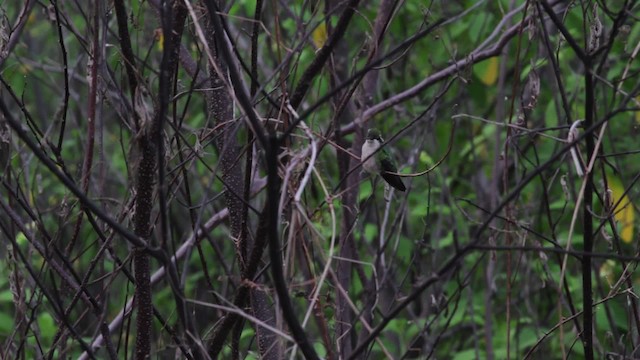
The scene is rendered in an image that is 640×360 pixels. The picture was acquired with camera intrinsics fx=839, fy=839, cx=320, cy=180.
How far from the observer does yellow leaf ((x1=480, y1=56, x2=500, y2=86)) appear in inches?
→ 157

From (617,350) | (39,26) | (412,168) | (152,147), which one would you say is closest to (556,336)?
(412,168)

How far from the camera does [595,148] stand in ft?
5.56

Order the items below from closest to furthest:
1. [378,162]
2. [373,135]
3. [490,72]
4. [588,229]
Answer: [588,229]
[378,162]
[373,135]
[490,72]

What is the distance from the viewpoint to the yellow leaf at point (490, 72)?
13.1 ft

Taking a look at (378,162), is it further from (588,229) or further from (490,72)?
(490,72)

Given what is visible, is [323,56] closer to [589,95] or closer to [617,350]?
[589,95]

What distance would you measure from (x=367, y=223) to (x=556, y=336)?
3.72ft

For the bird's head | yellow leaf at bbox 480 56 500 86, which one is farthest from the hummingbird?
yellow leaf at bbox 480 56 500 86

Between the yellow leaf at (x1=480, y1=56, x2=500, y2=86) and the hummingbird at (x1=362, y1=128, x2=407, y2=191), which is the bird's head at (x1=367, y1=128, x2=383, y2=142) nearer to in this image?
the hummingbird at (x1=362, y1=128, x2=407, y2=191)

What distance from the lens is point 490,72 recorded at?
4.17 m

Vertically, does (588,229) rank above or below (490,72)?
below

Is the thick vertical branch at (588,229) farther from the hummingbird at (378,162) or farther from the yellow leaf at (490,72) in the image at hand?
the yellow leaf at (490,72)

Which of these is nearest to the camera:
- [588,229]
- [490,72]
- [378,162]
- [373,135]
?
[588,229]

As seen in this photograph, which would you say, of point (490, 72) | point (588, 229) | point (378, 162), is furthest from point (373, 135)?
point (490, 72)
